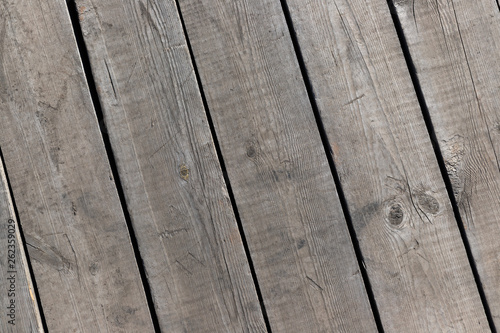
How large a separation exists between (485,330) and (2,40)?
1768 mm

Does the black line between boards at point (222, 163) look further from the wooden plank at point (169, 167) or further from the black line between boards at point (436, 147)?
the black line between boards at point (436, 147)

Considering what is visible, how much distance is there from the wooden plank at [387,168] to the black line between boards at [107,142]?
2.20 feet

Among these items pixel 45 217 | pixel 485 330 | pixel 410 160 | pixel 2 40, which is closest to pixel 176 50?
pixel 2 40

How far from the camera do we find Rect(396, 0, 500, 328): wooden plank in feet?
4.99

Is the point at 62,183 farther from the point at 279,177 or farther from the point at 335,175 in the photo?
the point at 335,175

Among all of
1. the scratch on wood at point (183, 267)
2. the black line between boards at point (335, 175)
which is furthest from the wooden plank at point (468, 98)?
the scratch on wood at point (183, 267)

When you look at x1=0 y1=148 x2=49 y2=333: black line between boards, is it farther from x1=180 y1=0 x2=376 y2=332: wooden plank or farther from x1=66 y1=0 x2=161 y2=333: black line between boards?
x1=180 y1=0 x2=376 y2=332: wooden plank

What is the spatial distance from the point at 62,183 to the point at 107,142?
0.19 meters

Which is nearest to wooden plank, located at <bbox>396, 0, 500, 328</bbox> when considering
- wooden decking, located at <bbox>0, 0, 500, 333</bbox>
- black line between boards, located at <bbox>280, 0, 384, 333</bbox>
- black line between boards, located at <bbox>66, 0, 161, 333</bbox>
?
wooden decking, located at <bbox>0, 0, 500, 333</bbox>

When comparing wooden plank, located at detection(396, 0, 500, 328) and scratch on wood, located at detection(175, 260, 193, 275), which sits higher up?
wooden plank, located at detection(396, 0, 500, 328)

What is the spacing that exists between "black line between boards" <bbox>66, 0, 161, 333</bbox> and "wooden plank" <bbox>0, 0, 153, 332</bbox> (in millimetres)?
20

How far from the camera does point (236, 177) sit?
152cm

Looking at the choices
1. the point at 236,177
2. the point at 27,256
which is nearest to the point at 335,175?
the point at 236,177

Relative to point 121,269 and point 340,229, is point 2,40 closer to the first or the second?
point 121,269
